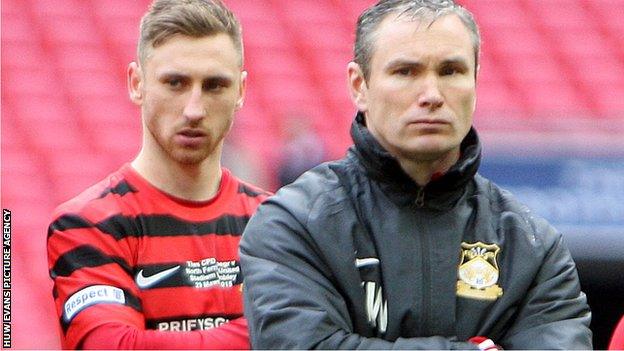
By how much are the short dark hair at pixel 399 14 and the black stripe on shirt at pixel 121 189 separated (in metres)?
0.72

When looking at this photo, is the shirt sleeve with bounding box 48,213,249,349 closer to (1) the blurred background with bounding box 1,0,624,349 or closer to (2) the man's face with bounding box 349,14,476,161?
(2) the man's face with bounding box 349,14,476,161

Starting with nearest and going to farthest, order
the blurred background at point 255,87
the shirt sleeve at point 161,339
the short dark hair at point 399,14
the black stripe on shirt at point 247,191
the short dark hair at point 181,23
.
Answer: the short dark hair at point 399,14, the shirt sleeve at point 161,339, the short dark hair at point 181,23, the black stripe on shirt at point 247,191, the blurred background at point 255,87

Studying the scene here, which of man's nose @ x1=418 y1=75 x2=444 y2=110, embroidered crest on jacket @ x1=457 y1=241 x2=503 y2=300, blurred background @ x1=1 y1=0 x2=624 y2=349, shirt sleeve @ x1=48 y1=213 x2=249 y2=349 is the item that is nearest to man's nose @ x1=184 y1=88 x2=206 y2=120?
shirt sleeve @ x1=48 y1=213 x2=249 y2=349

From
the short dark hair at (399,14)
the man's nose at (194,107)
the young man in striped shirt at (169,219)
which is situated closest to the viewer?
the short dark hair at (399,14)

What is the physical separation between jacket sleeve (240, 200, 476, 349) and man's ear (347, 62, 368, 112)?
275 millimetres

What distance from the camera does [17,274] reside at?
727cm

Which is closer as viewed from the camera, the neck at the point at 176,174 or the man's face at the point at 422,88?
the man's face at the point at 422,88

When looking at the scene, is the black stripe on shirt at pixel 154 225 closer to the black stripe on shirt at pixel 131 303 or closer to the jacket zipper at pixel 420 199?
the black stripe on shirt at pixel 131 303

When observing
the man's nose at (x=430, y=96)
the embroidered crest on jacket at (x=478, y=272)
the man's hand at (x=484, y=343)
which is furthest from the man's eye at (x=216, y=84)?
the man's hand at (x=484, y=343)

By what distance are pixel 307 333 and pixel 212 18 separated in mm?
1044

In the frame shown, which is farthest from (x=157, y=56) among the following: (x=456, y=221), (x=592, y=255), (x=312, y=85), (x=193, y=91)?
(x=312, y=85)

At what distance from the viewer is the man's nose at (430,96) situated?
272 centimetres

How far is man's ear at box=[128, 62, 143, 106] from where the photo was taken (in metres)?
3.41

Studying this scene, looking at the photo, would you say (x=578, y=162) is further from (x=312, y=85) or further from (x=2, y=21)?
(x=2, y=21)
